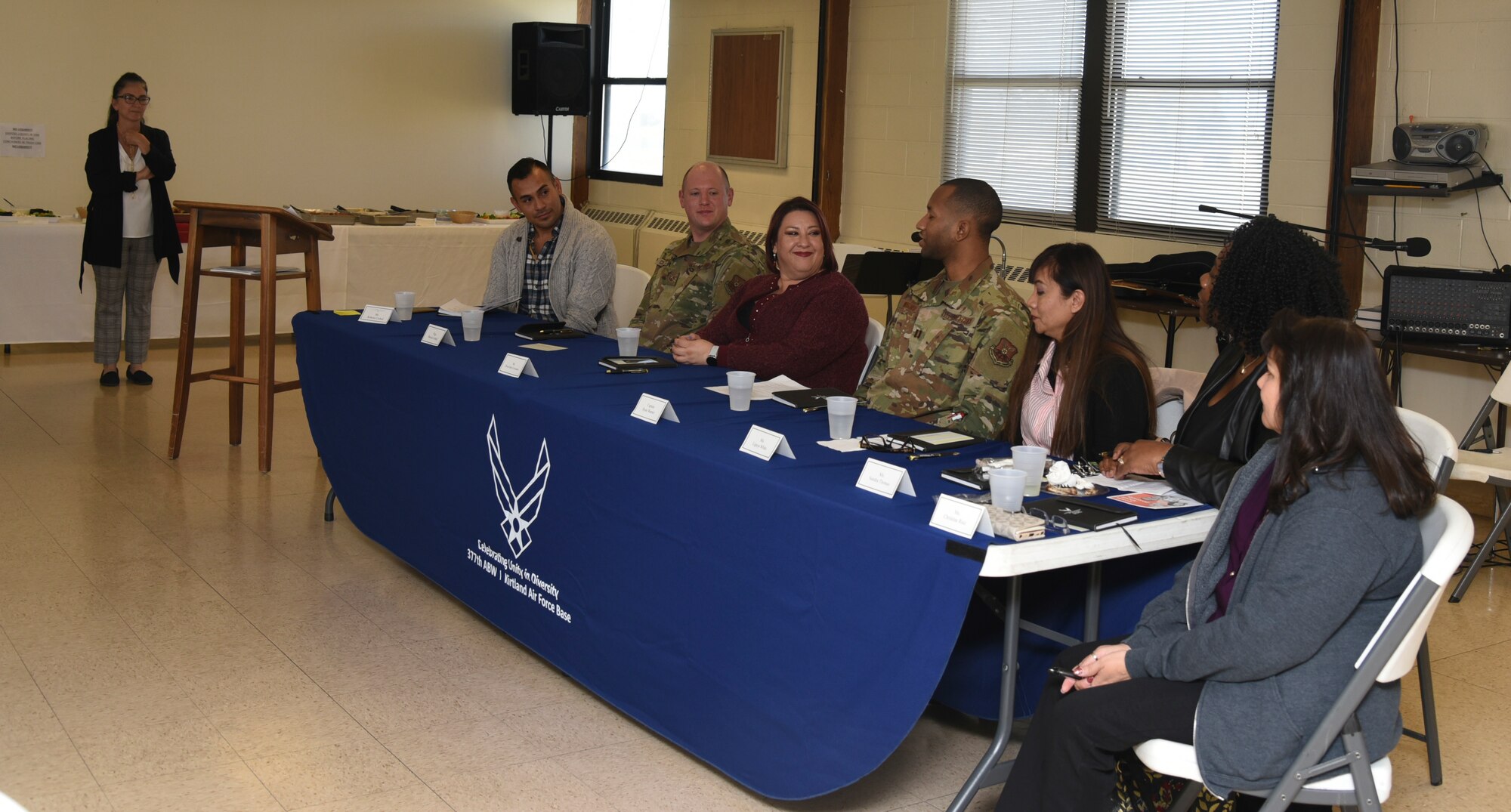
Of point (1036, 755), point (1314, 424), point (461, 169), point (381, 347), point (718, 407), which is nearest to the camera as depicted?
point (1314, 424)

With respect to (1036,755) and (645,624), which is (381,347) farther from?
(1036,755)

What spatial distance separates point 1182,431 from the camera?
8.70 feet

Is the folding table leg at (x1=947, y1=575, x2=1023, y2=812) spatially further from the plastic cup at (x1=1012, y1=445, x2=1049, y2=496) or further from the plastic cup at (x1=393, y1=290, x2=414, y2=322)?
the plastic cup at (x1=393, y1=290, x2=414, y2=322)

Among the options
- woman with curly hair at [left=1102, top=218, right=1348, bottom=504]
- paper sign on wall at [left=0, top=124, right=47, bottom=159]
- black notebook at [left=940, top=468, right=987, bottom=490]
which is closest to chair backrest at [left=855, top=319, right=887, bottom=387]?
woman with curly hair at [left=1102, top=218, right=1348, bottom=504]

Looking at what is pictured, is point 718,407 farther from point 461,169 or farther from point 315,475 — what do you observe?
point 461,169

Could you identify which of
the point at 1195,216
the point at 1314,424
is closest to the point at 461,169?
the point at 1195,216

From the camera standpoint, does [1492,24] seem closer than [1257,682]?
No

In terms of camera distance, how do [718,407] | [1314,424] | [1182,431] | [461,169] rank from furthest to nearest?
[461,169], [718,407], [1182,431], [1314,424]

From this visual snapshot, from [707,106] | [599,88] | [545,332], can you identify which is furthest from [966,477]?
[599,88]

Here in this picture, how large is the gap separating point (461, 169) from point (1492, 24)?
675 cm

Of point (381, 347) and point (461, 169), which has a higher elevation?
point (461, 169)

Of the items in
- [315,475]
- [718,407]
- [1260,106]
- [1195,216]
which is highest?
[1260,106]

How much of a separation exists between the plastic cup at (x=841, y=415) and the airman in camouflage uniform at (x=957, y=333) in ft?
1.61

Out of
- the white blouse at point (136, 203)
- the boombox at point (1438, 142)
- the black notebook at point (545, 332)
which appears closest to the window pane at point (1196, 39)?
the boombox at point (1438, 142)
